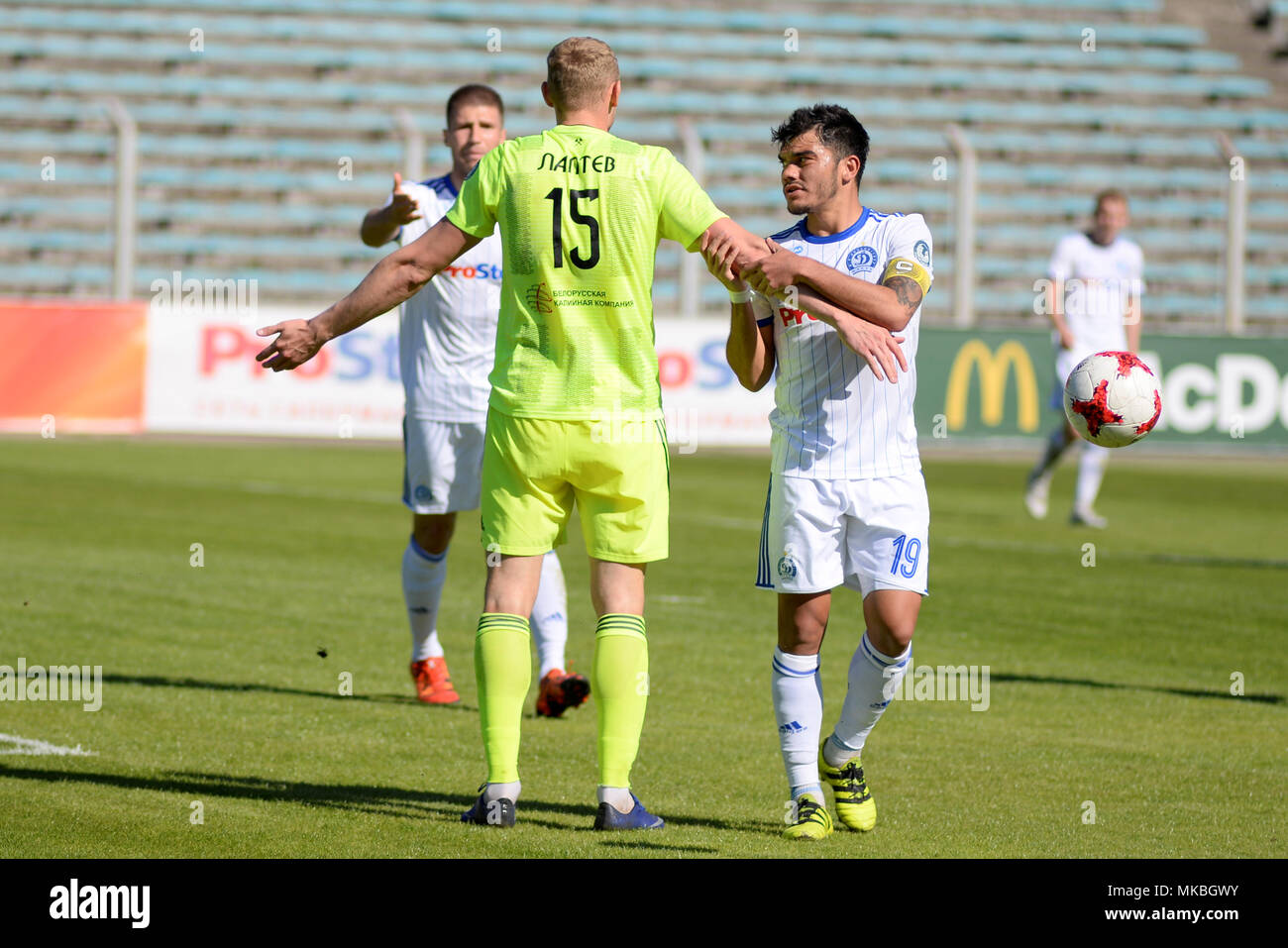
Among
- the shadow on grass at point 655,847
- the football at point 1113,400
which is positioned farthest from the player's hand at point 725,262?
the football at point 1113,400

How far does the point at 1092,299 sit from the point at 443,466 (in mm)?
7997

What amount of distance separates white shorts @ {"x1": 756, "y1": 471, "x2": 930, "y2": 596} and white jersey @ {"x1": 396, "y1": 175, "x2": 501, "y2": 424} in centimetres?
245

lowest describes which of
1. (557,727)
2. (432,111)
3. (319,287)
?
(557,727)

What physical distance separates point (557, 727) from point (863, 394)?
2.19 metres

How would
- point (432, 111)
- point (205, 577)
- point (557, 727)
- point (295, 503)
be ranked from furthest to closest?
point (432, 111) → point (295, 503) → point (205, 577) → point (557, 727)

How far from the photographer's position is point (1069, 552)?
12.5 m

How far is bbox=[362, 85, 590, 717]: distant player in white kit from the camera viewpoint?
23.9ft

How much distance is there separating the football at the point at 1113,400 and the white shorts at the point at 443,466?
2396 mm

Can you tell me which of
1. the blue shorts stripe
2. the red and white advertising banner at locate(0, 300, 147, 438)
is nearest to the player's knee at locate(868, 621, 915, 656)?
the blue shorts stripe

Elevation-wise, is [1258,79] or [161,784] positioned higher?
[1258,79]

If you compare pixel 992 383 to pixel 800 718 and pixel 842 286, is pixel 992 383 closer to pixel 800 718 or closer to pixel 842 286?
pixel 800 718

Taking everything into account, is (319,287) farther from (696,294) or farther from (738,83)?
(738,83)

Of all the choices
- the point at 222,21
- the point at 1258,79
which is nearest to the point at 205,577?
the point at 222,21

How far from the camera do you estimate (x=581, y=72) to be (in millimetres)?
5004
